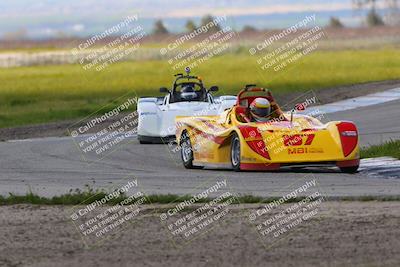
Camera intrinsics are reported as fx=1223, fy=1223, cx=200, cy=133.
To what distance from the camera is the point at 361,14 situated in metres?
146

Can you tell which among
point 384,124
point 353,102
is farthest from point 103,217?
point 353,102

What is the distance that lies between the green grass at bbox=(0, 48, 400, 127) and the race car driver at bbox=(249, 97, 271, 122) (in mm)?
15521

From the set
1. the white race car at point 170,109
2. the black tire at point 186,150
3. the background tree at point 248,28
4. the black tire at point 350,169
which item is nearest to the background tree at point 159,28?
the background tree at point 248,28

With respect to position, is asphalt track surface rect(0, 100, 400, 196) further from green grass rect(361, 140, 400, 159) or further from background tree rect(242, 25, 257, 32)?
background tree rect(242, 25, 257, 32)

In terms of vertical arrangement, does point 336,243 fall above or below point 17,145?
below

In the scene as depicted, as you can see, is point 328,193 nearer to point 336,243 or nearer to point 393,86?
point 336,243

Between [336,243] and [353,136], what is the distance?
6915 millimetres

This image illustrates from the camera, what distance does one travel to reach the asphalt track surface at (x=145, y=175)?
1586 cm

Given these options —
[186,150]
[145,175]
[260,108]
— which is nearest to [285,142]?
[260,108]

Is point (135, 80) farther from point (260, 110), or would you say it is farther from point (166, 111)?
point (260, 110)

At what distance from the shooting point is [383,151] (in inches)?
784

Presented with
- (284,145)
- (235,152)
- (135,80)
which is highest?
(135,80)

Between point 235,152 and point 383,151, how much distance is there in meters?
2.73

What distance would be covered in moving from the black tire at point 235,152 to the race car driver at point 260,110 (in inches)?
32.9
